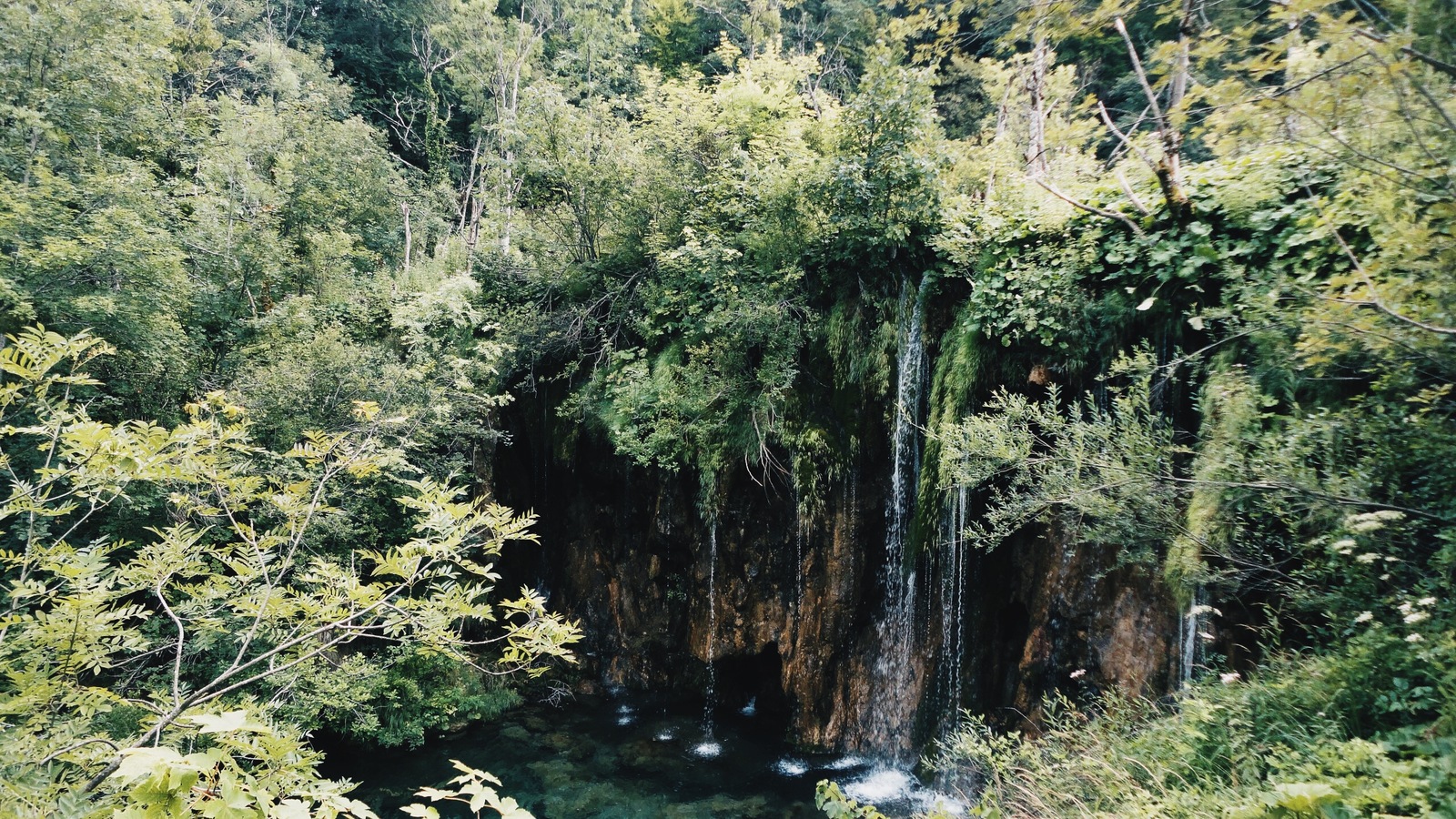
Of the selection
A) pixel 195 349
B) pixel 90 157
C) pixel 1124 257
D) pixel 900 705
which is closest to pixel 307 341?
pixel 195 349

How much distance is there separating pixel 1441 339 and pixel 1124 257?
335 cm

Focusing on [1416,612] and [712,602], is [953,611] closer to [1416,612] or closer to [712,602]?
[712,602]

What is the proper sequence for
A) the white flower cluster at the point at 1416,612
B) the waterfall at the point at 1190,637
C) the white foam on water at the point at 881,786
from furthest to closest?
1. the white foam on water at the point at 881,786
2. the waterfall at the point at 1190,637
3. the white flower cluster at the point at 1416,612

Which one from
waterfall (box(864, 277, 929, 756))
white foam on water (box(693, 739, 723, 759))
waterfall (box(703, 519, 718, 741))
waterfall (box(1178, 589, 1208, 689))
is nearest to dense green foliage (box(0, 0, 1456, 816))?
waterfall (box(1178, 589, 1208, 689))

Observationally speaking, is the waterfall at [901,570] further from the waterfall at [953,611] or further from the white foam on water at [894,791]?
the waterfall at [953,611]

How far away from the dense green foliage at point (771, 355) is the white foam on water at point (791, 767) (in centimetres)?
243

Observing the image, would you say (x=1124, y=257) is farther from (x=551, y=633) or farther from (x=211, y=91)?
(x=211, y=91)

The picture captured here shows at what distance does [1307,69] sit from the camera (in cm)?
369

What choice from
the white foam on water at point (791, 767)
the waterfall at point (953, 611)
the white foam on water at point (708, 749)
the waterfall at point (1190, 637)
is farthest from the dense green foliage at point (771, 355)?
the white foam on water at point (708, 749)

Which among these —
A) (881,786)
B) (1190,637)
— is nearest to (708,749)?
(881,786)

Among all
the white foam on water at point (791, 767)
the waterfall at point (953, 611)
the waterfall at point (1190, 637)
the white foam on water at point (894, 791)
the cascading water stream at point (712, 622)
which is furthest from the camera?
the cascading water stream at point (712, 622)

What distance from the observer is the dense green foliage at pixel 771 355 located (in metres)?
3.31

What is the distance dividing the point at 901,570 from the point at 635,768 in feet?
15.1

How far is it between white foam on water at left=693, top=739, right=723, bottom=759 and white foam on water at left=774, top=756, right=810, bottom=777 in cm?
95
